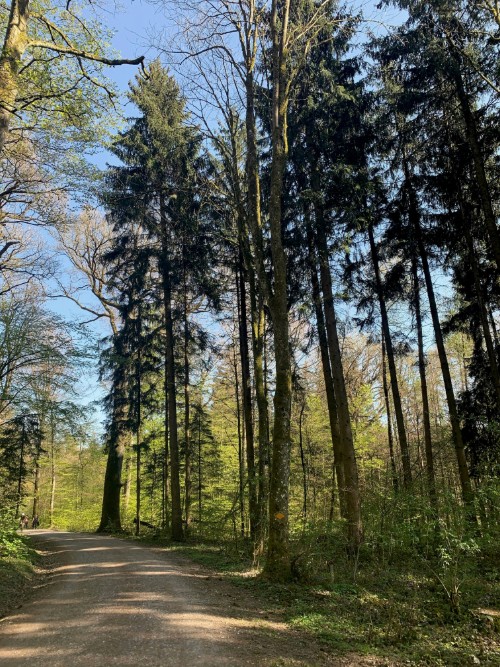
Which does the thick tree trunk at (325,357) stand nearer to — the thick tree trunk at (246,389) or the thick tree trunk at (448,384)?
the thick tree trunk at (246,389)

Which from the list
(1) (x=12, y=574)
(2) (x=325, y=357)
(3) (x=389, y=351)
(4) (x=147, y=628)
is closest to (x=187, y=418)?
(2) (x=325, y=357)

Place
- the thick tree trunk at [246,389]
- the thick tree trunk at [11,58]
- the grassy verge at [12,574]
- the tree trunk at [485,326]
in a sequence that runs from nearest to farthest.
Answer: the thick tree trunk at [11,58] < the grassy verge at [12,574] < the tree trunk at [485,326] < the thick tree trunk at [246,389]

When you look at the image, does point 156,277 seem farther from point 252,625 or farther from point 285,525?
point 252,625

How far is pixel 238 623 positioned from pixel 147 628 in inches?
44.8

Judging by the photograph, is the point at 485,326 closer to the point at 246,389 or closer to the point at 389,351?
the point at 389,351

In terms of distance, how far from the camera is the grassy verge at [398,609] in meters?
4.93

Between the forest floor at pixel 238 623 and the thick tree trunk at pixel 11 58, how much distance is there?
720cm

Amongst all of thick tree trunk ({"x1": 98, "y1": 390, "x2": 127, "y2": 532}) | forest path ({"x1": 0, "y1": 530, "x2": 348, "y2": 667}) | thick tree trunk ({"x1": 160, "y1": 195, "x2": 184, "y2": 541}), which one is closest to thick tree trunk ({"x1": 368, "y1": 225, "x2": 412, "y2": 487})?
forest path ({"x1": 0, "y1": 530, "x2": 348, "y2": 667})

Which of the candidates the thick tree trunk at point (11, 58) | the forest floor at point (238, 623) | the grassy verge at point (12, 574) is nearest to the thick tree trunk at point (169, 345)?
the grassy verge at point (12, 574)

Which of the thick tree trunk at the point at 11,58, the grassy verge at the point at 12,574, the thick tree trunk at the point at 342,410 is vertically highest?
the thick tree trunk at the point at 11,58

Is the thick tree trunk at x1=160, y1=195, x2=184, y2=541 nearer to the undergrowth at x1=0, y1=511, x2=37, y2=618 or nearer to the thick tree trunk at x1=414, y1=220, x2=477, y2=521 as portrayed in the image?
the undergrowth at x1=0, y1=511, x2=37, y2=618

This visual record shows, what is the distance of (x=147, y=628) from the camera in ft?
17.0

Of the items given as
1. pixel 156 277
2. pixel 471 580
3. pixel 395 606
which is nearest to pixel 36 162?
pixel 156 277

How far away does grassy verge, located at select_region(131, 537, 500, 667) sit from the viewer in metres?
4.93
